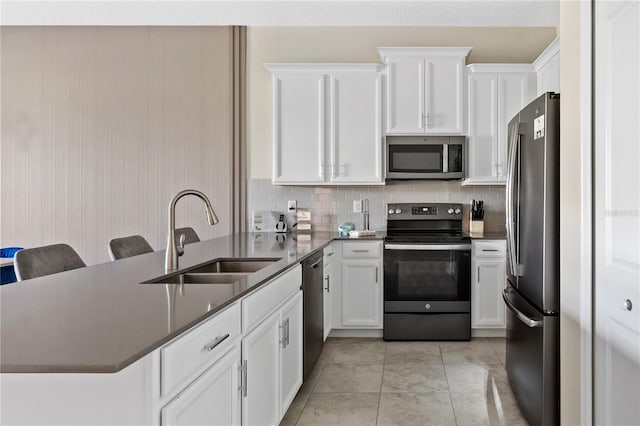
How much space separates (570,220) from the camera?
1.85 m

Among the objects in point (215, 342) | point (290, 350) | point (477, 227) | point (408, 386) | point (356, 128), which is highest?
point (356, 128)

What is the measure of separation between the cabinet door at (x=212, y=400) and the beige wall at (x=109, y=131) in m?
3.01

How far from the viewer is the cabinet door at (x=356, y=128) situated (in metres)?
4.01

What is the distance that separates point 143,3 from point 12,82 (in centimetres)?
165

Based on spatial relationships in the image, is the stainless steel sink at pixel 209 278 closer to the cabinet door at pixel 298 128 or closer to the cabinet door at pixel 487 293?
the cabinet door at pixel 298 128

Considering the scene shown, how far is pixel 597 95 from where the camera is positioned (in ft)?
5.46

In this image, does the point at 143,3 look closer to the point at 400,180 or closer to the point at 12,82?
the point at 12,82

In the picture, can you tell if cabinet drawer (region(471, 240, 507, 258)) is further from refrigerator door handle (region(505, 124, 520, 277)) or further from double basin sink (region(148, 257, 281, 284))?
double basin sink (region(148, 257, 281, 284))

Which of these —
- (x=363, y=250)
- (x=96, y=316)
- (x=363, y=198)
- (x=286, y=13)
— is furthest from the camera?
(x=363, y=198)

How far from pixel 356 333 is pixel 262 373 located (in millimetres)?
2213

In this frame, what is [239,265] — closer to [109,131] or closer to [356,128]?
[356,128]

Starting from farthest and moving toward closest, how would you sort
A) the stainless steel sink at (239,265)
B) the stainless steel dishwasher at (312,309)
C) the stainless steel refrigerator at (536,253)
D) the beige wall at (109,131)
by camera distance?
1. the beige wall at (109,131)
2. the stainless steel dishwasher at (312,309)
3. the stainless steel sink at (239,265)
4. the stainless steel refrigerator at (536,253)

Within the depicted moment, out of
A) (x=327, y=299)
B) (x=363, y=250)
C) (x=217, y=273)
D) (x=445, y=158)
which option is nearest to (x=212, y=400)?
(x=217, y=273)

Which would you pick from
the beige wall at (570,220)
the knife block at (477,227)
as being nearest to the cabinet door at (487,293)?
the knife block at (477,227)
